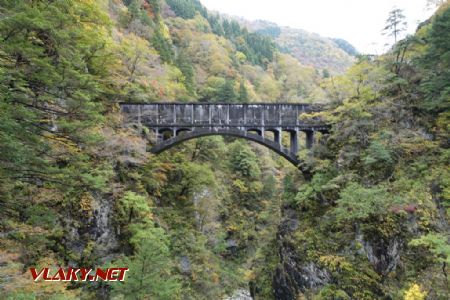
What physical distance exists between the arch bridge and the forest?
2.80 feet

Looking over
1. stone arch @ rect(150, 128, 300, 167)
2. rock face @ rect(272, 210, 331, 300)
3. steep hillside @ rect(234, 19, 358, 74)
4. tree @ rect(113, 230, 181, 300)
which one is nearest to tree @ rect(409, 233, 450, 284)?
rock face @ rect(272, 210, 331, 300)

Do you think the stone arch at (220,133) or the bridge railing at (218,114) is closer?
the stone arch at (220,133)

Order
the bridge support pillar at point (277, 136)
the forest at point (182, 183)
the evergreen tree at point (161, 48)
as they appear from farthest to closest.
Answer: the evergreen tree at point (161, 48) → the bridge support pillar at point (277, 136) → the forest at point (182, 183)

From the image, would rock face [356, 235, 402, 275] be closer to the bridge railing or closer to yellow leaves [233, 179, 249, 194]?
the bridge railing

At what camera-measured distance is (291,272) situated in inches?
619

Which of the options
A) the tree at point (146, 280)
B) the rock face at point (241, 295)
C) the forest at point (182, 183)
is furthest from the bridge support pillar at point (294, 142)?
the tree at point (146, 280)

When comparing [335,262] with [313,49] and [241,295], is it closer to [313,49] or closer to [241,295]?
[241,295]

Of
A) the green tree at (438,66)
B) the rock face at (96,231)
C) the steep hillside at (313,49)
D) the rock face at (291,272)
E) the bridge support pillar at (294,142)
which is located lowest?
the rock face at (291,272)

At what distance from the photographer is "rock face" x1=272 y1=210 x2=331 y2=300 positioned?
46.0ft

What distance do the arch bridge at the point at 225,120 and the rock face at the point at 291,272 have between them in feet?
16.3

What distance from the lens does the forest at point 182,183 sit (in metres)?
7.78

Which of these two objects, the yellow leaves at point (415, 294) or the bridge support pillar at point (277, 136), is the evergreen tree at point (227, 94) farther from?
the yellow leaves at point (415, 294)

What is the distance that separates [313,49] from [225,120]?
352 ft

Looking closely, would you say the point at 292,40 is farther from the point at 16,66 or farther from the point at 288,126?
the point at 16,66
